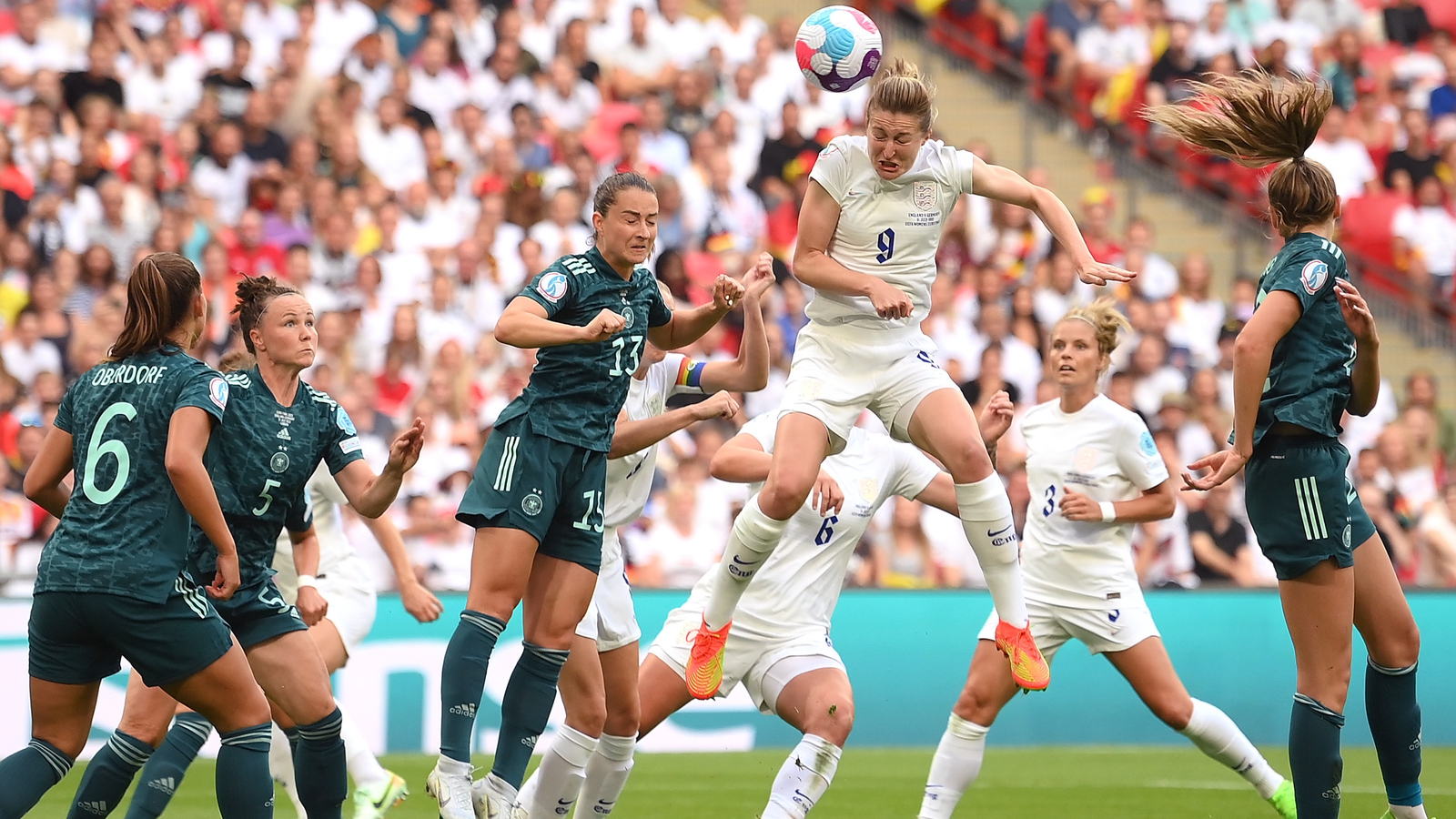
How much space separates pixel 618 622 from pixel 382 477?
141cm

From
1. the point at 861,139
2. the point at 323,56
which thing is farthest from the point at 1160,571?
the point at 323,56


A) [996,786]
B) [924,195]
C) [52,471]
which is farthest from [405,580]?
[996,786]

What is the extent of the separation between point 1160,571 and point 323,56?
8625 millimetres

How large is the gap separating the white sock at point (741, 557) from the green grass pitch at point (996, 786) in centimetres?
193

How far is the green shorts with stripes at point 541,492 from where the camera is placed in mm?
6121

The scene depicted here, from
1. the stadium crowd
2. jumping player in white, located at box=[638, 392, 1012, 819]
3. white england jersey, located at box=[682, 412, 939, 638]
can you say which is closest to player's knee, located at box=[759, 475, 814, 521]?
jumping player in white, located at box=[638, 392, 1012, 819]

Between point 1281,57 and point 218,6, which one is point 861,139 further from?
point 1281,57

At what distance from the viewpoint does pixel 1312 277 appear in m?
6.00

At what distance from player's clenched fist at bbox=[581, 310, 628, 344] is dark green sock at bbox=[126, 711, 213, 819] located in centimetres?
206

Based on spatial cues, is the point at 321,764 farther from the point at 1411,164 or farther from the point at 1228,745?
the point at 1411,164

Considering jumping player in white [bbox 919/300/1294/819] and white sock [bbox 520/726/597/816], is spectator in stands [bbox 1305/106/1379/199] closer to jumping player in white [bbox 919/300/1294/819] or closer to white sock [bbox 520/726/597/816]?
jumping player in white [bbox 919/300/1294/819]

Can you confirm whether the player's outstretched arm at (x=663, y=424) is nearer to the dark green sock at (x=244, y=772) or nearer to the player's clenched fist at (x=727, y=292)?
the player's clenched fist at (x=727, y=292)

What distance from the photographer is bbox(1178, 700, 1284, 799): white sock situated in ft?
25.1

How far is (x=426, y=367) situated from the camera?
1287 cm
